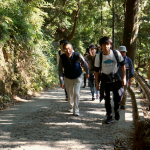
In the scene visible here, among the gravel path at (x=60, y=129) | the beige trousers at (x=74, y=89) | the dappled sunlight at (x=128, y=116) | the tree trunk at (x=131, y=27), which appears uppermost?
the tree trunk at (x=131, y=27)

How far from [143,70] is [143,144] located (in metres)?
28.5

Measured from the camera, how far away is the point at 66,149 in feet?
12.7

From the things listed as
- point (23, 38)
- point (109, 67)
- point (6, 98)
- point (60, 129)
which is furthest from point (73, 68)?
point (23, 38)

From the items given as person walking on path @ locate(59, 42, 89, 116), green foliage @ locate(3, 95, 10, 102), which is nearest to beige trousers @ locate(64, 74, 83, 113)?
person walking on path @ locate(59, 42, 89, 116)

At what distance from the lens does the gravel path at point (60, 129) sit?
4.11 meters

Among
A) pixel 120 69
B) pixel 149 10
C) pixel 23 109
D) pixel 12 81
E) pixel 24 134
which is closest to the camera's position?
pixel 24 134

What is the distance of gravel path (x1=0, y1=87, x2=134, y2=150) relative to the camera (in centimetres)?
411

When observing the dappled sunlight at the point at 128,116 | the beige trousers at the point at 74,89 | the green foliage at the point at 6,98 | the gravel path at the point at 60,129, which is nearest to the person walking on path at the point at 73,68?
the beige trousers at the point at 74,89

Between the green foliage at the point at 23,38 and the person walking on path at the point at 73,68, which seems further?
the green foliage at the point at 23,38

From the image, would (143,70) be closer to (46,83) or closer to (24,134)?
(46,83)

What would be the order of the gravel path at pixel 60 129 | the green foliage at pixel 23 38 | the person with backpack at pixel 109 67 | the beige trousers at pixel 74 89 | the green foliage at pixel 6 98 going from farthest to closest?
the green foliage at pixel 23 38, the green foliage at pixel 6 98, the beige trousers at pixel 74 89, the person with backpack at pixel 109 67, the gravel path at pixel 60 129

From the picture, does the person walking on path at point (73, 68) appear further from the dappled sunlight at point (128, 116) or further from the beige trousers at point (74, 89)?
the dappled sunlight at point (128, 116)

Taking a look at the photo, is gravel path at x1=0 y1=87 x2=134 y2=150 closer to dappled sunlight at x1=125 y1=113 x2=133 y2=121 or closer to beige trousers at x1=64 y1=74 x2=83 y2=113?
dappled sunlight at x1=125 y1=113 x2=133 y2=121

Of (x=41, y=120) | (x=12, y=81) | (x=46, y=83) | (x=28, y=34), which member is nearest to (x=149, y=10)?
(x=46, y=83)
